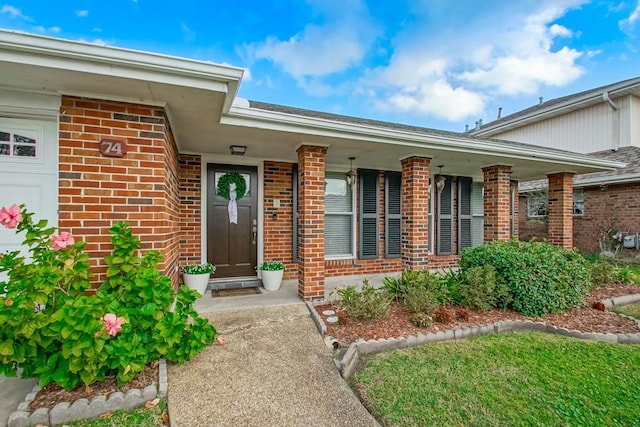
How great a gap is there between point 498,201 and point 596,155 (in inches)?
319

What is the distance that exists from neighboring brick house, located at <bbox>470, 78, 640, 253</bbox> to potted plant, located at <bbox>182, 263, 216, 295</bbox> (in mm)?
10493

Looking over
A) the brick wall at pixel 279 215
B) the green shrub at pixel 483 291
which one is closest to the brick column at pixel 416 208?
the green shrub at pixel 483 291

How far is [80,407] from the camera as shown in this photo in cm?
203

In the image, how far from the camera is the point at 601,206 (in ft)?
31.5

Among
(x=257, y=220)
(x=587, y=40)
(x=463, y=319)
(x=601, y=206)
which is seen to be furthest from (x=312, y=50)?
(x=601, y=206)

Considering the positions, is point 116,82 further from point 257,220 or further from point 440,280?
point 440,280

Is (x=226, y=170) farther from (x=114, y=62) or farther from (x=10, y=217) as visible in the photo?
(x=10, y=217)

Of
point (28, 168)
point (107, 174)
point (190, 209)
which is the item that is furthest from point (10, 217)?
point (190, 209)

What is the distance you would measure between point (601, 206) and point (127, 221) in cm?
1306

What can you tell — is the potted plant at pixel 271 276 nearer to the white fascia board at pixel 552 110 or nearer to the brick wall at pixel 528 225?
the brick wall at pixel 528 225

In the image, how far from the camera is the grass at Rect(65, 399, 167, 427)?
1978mm

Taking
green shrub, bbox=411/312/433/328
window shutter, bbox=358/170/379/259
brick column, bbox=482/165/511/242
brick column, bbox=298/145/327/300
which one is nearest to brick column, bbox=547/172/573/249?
brick column, bbox=482/165/511/242

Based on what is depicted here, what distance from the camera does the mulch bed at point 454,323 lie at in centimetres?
340

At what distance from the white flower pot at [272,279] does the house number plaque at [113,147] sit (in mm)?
2765
